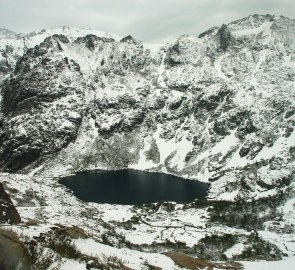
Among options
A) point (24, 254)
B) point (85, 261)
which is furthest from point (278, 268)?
point (24, 254)

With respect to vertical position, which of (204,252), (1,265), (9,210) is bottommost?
(204,252)

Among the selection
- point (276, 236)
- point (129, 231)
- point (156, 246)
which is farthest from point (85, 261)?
point (276, 236)

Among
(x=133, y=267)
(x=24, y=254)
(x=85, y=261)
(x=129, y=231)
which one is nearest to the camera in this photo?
(x=24, y=254)

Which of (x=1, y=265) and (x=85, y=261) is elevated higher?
(x=1, y=265)

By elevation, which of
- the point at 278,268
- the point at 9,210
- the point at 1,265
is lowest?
the point at 278,268

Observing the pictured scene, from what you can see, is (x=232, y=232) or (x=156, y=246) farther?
(x=232, y=232)

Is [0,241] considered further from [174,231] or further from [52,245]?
[174,231]

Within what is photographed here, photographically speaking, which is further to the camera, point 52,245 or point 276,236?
point 276,236

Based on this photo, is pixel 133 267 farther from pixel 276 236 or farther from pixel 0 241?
pixel 276 236

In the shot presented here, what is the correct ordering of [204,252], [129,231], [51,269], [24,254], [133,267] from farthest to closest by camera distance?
[129,231]
[204,252]
[133,267]
[51,269]
[24,254]
